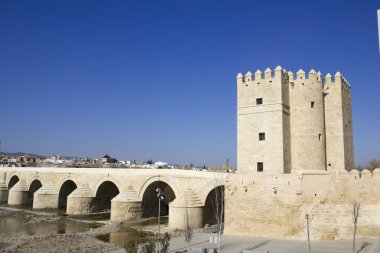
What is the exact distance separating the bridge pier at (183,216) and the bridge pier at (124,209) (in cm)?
563

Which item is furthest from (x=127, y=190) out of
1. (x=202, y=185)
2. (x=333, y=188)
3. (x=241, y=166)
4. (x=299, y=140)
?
(x=333, y=188)

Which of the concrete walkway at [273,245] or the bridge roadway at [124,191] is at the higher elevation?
the bridge roadway at [124,191]

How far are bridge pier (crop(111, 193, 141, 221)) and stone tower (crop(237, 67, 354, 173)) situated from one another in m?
10.6

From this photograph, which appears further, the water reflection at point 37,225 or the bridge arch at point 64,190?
the bridge arch at point 64,190

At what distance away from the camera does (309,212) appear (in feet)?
55.8

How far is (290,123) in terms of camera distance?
65.6 ft

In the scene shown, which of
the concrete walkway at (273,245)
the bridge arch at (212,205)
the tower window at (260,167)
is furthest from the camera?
the bridge arch at (212,205)

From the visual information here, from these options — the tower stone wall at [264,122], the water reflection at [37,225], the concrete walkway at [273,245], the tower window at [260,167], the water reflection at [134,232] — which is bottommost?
the water reflection at [37,225]

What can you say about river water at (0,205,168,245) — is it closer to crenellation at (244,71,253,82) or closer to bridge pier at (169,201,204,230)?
bridge pier at (169,201,204,230)

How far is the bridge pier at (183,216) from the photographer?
21562 millimetres

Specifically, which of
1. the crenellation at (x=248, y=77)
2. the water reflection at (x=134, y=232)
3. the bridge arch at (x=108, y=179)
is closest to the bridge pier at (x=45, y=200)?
the bridge arch at (x=108, y=179)

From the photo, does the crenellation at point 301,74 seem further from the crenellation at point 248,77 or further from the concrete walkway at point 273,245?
the concrete walkway at point 273,245

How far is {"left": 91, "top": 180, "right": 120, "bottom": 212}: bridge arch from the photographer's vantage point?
32.1 meters

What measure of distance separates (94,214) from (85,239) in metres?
11.8
